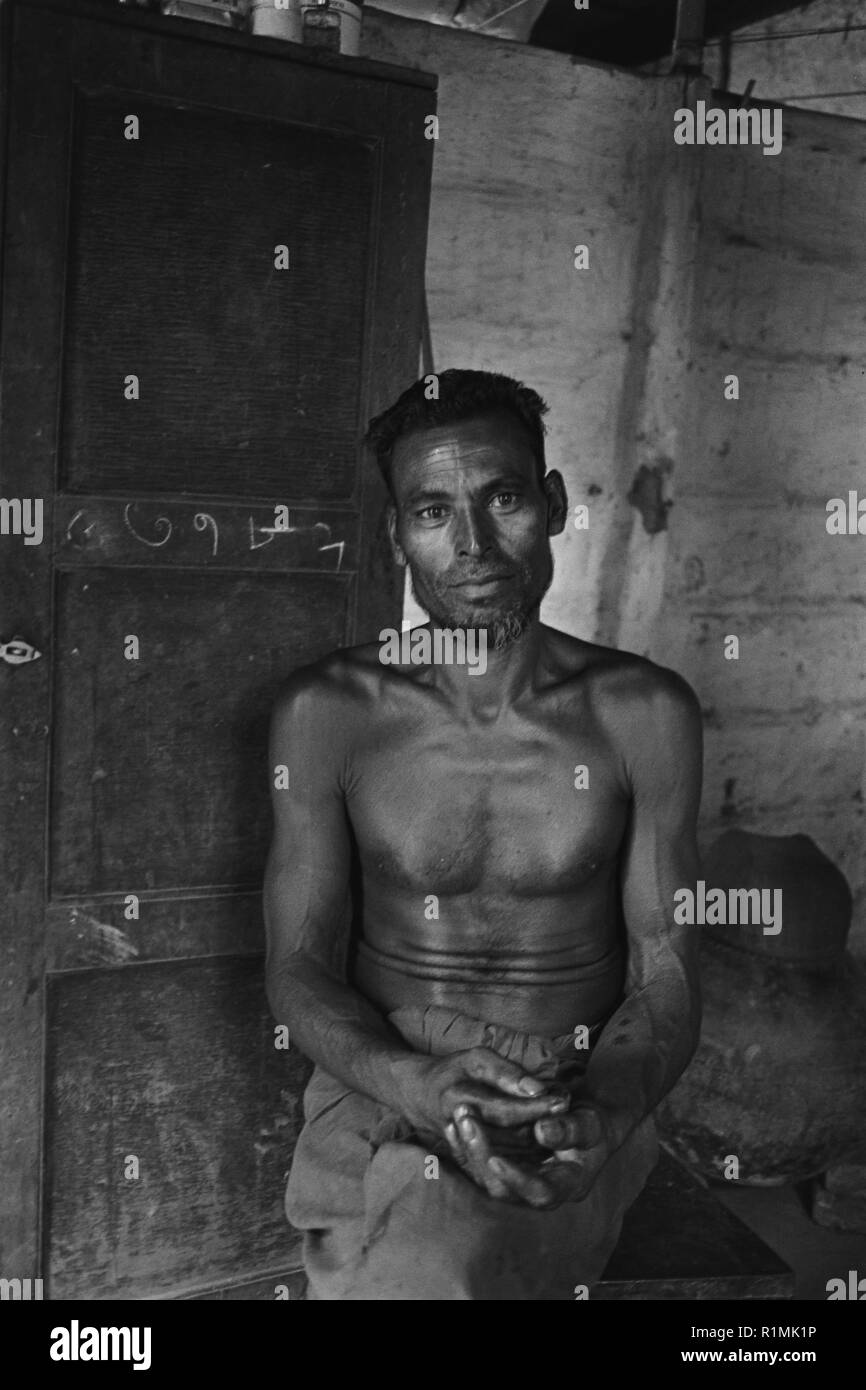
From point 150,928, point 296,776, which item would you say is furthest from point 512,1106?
point 150,928

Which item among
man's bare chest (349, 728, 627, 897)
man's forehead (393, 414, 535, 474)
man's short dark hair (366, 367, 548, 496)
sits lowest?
man's bare chest (349, 728, 627, 897)

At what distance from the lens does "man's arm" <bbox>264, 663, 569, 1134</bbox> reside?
2.36 meters

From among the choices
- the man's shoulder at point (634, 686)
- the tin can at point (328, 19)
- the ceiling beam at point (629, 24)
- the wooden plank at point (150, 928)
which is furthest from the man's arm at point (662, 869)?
the ceiling beam at point (629, 24)

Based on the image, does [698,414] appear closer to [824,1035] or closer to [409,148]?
[409,148]

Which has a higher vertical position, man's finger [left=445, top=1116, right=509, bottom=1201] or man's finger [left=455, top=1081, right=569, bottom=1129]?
man's finger [left=455, top=1081, right=569, bottom=1129]

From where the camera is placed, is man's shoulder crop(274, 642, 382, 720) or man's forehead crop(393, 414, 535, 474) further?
man's shoulder crop(274, 642, 382, 720)

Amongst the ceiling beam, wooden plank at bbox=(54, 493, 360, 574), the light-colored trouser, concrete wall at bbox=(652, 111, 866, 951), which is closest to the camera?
the light-colored trouser

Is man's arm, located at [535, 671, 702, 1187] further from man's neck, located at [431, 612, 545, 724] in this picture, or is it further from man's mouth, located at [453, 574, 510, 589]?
man's mouth, located at [453, 574, 510, 589]

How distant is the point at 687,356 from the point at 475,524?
6.40 feet

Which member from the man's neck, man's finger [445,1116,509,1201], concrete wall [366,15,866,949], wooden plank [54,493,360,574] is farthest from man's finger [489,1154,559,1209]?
concrete wall [366,15,866,949]

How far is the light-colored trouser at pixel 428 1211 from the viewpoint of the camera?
6.70 ft

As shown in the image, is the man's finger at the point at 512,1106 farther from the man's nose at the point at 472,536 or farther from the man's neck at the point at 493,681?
the man's nose at the point at 472,536

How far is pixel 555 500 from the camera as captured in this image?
2592mm

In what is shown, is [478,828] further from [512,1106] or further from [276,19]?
[276,19]
